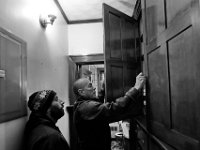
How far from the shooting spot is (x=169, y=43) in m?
1.18

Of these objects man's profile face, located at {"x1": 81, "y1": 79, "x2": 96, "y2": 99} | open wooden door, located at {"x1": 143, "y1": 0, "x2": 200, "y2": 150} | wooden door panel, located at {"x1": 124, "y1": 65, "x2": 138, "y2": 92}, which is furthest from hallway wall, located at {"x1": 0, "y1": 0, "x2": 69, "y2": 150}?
open wooden door, located at {"x1": 143, "y1": 0, "x2": 200, "y2": 150}

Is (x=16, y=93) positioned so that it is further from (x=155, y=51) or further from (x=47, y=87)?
(x=155, y=51)

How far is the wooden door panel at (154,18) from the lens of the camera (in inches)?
50.9

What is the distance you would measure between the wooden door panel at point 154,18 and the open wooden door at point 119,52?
2.05 ft

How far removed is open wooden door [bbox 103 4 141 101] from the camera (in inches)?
85.3

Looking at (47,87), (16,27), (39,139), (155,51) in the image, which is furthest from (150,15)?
(47,87)

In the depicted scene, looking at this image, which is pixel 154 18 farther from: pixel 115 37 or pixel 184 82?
pixel 115 37

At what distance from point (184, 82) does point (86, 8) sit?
2646 mm

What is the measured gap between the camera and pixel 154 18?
1.45m

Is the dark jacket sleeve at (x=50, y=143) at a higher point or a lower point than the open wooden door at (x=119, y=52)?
lower

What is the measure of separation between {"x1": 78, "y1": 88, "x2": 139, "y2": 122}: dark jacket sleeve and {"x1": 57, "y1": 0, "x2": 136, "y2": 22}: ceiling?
5.57ft

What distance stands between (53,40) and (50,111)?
1.35 meters

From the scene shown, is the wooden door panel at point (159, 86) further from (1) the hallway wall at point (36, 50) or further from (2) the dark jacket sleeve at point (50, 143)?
(1) the hallway wall at point (36, 50)

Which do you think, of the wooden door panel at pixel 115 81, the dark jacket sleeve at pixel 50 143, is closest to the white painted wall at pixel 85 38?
the wooden door panel at pixel 115 81
